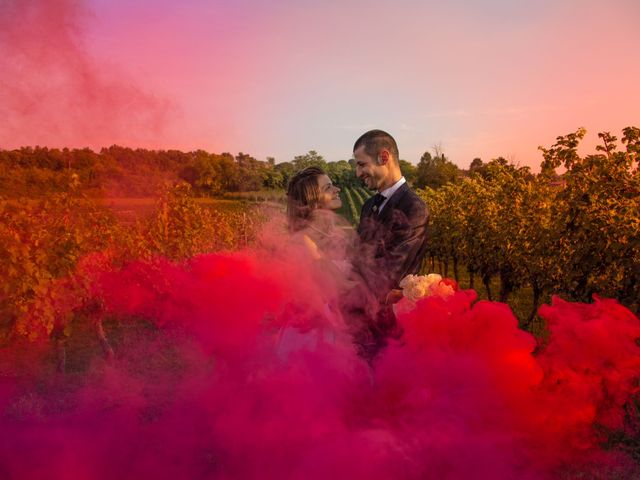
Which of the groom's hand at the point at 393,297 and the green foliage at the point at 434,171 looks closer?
the groom's hand at the point at 393,297

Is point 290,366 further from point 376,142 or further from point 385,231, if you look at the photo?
point 376,142

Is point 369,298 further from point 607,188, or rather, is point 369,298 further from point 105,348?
point 105,348

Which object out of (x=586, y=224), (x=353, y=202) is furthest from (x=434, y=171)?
→ (x=586, y=224)

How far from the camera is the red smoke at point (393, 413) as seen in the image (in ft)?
10.6

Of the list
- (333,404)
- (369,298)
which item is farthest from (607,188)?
(333,404)

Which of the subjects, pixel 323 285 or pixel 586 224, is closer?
pixel 323 285

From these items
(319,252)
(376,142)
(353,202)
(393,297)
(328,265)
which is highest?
(353,202)

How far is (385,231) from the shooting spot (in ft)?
12.0

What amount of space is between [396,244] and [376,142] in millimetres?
929

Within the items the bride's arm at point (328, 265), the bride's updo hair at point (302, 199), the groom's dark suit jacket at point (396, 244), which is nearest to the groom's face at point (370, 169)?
the groom's dark suit jacket at point (396, 244)

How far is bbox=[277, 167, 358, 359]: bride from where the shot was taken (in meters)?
3.87

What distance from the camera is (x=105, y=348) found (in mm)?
9383

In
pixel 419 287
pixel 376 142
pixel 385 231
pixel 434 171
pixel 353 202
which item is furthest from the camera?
pixel 434 171

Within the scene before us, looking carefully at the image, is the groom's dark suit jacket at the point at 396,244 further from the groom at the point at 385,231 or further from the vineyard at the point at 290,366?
the vineyard at the point at 290,366
